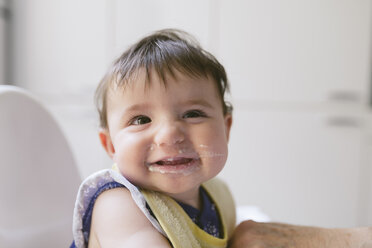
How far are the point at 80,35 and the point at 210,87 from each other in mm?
1664

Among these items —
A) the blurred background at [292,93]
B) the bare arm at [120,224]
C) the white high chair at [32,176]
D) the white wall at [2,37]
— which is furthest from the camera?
the white wall at [2,37]

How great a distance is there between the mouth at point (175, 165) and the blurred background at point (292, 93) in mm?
1371

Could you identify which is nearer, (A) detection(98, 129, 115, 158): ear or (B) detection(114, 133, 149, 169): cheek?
(B) detection(114, 133, 149, 169): cheek

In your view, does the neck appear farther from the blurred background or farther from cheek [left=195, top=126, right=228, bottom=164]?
the blurred background

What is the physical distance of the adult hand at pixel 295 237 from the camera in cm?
69

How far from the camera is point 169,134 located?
0.54 metres

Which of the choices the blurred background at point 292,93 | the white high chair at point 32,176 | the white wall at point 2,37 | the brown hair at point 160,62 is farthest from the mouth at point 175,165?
the white wall at point 2,37

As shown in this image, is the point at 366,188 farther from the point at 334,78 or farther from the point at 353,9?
the point at 353,9

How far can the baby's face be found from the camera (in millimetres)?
554

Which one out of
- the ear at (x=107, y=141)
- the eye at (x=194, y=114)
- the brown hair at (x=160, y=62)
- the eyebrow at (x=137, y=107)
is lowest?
the ear at (x=107, y=141)

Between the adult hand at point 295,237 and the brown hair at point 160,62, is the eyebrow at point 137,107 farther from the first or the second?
the adult hand at point 295,237

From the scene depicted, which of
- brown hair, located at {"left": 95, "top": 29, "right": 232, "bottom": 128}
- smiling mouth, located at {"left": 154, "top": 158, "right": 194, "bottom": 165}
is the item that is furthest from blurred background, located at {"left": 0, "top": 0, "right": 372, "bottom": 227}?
smiling mouth, located at {"left": 154, "top": 158, "right": 194, "bottom": 165}

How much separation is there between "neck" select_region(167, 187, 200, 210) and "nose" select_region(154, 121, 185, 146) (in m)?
0.12

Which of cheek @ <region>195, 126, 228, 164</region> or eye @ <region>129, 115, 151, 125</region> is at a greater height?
eye @ <region>129, 115, 151, 125</region>
